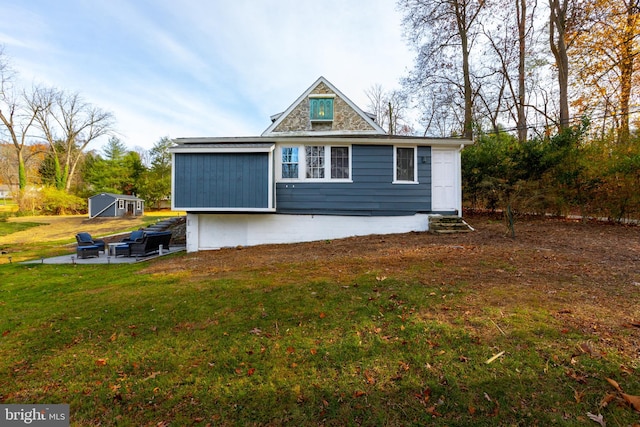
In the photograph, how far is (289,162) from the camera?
1012 centimetres

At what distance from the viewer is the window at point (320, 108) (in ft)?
39.4

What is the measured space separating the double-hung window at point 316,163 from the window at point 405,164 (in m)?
1.86

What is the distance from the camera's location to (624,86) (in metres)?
14.1

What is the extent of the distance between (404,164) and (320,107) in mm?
4617

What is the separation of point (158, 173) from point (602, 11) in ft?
139

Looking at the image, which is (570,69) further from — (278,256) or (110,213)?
(110,213)

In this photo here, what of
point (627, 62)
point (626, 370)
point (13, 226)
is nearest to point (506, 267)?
point (626, 370)

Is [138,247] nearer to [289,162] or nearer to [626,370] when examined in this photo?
[289,162]

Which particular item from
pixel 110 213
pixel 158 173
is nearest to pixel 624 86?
pixel 110 213

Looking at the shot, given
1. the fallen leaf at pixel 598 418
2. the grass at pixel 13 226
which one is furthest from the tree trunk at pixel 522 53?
the grass at pixel 13 226

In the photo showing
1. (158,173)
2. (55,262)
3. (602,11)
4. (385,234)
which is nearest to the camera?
(55,262)

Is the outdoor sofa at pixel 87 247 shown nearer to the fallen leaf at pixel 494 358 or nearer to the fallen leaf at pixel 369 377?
the fallen leaf at pixel 369 377

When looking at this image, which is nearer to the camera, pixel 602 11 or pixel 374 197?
pixel 374 197

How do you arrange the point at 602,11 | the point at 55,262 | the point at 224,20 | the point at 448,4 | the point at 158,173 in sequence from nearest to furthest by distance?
the point at 55,262, the point at 224,20, the point at 602,11, the point at 448,4, the point at 158,173
